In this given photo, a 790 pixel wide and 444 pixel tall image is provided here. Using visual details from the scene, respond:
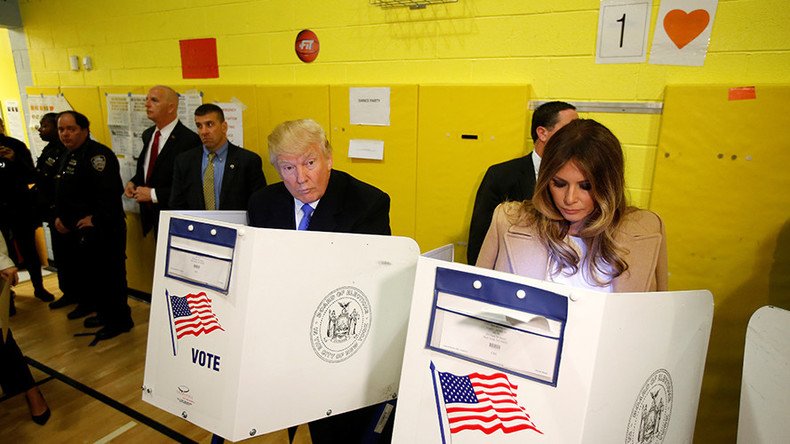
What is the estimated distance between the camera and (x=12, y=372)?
2.20 meters

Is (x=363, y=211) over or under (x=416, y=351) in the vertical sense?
over

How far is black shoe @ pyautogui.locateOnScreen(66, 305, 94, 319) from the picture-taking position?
3.37 m

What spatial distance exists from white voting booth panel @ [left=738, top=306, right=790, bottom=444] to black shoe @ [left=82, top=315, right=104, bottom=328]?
366 cm

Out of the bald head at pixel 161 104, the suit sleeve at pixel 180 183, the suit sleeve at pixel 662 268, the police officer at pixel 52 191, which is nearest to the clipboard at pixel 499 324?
the suit sleeve at pixel 662 268

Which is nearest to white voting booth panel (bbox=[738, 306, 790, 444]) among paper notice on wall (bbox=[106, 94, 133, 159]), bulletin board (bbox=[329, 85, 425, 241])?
bulletin board (bbox=[329, 85, 425, 241])

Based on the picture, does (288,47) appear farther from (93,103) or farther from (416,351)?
(416,351)

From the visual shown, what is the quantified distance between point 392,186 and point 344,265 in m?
1.73

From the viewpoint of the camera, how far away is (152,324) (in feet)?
3.30

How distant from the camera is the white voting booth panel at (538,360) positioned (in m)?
0.64

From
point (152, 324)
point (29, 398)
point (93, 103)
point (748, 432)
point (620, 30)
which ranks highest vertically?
point (620, 30)

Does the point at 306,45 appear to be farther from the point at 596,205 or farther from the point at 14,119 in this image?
the point at 14,119

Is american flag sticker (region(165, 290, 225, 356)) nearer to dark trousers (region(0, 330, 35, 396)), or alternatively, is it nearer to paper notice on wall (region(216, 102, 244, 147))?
dark trousers (region(0, 330, 35, 396))

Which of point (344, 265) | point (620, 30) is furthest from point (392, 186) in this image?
point (344, 265)

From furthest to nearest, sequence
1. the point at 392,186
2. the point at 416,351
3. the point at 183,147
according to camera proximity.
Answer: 1. the point at 183,147
2. the point at 392,186
3. the point at 416,351
